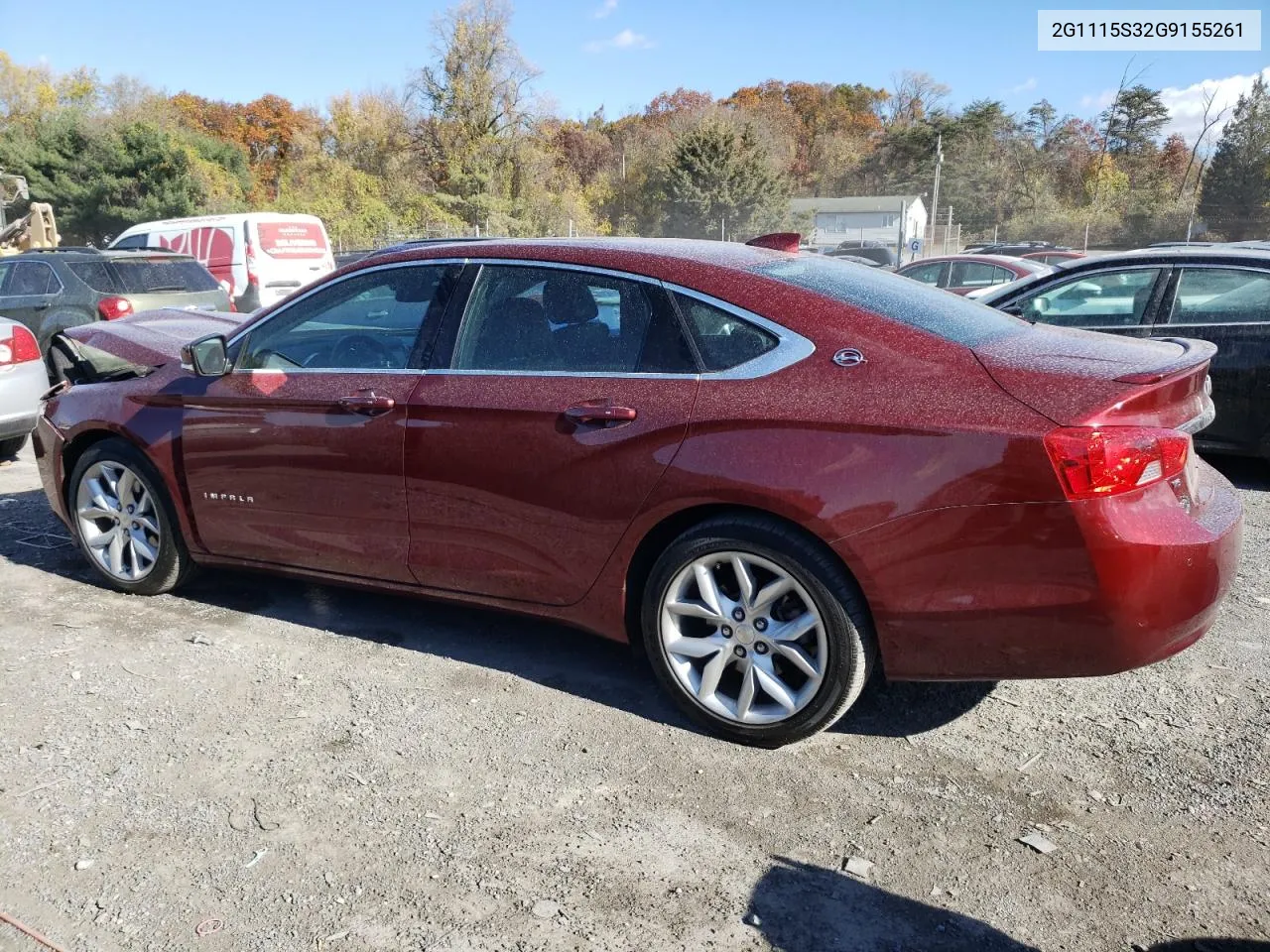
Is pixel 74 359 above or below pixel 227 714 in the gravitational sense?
above

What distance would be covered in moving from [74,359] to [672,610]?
3464 mm

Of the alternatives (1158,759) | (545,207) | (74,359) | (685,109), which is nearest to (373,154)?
(545,207)

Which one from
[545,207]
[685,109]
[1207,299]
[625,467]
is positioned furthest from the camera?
[685,109]

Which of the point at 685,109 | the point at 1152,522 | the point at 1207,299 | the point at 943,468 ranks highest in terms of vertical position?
the point at 943,468

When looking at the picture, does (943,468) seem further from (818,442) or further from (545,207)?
(545,207)

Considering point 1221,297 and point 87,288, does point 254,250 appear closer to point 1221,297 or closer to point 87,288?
point 87,288

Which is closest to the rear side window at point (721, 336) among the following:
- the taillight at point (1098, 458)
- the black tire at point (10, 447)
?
the taillight at point (1098, 458)

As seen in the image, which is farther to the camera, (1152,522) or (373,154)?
(373,154)

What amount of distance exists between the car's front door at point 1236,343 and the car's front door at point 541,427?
4.57 m

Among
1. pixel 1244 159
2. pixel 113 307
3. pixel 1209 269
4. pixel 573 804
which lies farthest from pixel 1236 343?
pixel 1244 159

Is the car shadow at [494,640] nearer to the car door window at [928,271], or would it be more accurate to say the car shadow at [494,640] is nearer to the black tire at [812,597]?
the black tire at [812,597]

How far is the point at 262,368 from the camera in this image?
418cm

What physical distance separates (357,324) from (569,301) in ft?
3.50

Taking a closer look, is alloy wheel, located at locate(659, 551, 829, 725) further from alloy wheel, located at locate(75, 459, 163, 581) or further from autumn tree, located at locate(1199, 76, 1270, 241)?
autumn tree, located at locate(1199, 76, 1270, 241)
